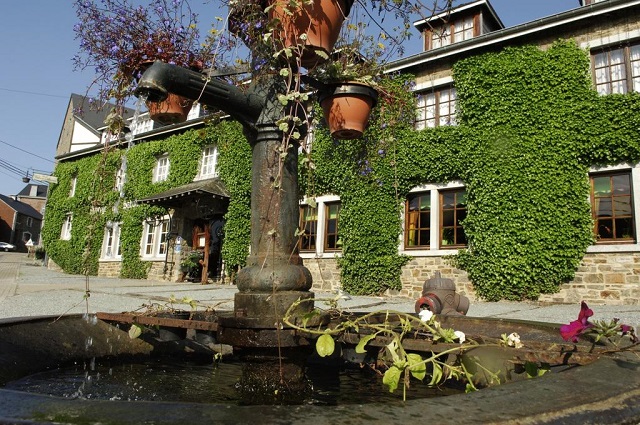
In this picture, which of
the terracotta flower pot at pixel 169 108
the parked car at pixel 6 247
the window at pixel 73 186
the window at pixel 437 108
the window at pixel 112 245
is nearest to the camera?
the terracotta flower pot at pixel 169 108

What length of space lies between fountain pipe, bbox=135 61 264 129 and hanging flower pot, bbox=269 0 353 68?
0.33m

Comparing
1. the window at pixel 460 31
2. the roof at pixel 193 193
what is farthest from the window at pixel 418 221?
the roof at pixel 193 193

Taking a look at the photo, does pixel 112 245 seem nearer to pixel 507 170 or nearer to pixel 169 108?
pixel 507 170

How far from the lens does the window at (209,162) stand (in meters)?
15.9

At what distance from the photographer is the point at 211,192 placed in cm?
1391

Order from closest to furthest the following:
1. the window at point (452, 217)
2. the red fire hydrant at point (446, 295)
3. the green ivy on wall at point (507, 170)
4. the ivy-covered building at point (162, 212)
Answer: the red fire hydrant at point (446, 295) → the green ivy on wall at point (507, 170) → the window at point (452, 217) → the ivy-covered building at point (162, 212)

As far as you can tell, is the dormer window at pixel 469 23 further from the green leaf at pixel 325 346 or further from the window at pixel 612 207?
the green leaf at pixel 325 346

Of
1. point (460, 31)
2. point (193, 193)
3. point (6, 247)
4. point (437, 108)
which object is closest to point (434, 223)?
point (437, 108)

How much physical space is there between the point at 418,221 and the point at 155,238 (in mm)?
10542

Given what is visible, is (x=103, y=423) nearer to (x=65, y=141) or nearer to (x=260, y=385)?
(x=260, y=385)

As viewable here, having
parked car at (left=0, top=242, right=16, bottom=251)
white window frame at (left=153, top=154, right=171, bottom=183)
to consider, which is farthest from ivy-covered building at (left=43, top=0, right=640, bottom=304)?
parked car at (left=0, top=242, right=16, bottom=251)

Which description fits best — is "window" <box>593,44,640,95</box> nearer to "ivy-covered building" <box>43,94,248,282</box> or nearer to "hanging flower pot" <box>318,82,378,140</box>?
"hanging flower pot" <box>318,82,378,140</box>

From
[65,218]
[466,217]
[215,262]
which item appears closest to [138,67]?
[466,217]

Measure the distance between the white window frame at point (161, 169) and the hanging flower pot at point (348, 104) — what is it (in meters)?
16.2
